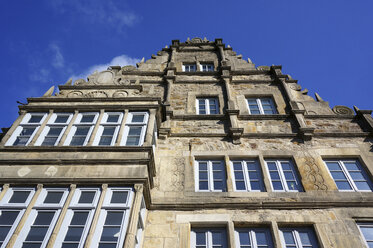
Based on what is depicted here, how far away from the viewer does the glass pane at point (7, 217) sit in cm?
624

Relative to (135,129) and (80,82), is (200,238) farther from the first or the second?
(80,82)

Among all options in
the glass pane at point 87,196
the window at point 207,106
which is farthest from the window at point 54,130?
the window at point 207,106

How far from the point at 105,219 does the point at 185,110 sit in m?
6.13

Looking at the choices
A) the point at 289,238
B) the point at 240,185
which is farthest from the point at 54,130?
the point at 289,238

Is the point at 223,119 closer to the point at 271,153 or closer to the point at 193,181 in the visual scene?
the point at 271,153

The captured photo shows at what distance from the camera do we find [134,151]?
790 centimetres

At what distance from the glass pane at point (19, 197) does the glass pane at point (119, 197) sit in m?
1.94

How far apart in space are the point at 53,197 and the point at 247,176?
5.12m

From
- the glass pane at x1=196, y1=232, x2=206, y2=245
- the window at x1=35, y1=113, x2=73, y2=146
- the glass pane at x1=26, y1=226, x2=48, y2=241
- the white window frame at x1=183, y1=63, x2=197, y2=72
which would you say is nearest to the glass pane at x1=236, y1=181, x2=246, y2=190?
the glass pane at x1=196, y1=232, x2=206, y2=245

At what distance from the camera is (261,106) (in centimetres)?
1198

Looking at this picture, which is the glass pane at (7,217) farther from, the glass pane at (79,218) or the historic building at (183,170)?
the glass pane at (79,218)

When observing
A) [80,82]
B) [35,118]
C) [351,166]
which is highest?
[80,82]

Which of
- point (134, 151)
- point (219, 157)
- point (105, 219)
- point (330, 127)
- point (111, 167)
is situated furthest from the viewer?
point (330, 127)

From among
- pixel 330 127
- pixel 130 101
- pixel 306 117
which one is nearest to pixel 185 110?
pixel 130 101
